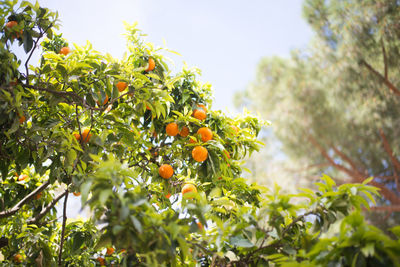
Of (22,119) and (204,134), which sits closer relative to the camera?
(22,119)

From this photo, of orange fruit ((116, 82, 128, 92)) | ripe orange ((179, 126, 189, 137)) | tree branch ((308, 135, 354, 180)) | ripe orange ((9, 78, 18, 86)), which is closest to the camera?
ripe orange ((9, 78, 18, 86))

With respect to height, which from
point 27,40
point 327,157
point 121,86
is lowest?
point 121,86

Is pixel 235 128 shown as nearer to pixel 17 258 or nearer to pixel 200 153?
pixel 200 153

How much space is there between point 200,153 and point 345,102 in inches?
196

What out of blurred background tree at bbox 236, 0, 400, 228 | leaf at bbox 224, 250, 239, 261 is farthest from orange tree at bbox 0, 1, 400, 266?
blurred background tree at bbox 236, 0, 400, 228

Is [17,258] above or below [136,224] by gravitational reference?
above

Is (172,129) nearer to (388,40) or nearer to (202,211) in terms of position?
(202,211)

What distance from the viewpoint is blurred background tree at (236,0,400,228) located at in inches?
216

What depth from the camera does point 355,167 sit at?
5.98 meters

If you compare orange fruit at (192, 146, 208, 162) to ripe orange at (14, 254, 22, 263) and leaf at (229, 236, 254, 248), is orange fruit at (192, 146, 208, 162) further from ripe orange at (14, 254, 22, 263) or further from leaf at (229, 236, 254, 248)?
ripe orange at (14, 254, 22, 263)

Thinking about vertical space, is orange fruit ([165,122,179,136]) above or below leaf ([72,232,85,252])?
above

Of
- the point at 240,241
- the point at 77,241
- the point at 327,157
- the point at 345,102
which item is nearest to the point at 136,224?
the point at 240,241

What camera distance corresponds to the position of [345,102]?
18.8 ft

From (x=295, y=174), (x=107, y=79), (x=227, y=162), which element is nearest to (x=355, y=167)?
(x=295, y=174)
